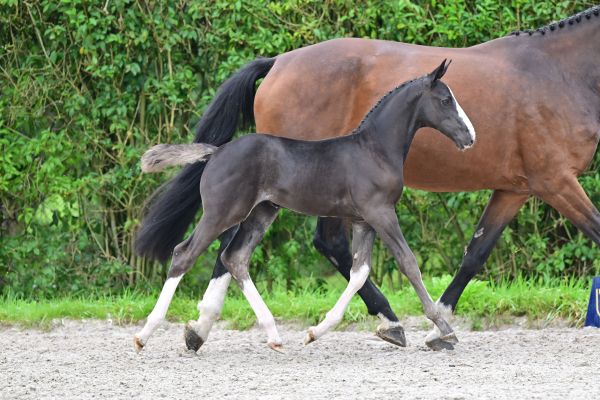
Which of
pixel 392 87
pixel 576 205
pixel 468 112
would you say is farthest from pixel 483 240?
pixel 392 87

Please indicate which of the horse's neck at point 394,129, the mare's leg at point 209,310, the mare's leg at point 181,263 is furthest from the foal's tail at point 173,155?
the horse's neck at point 394,129

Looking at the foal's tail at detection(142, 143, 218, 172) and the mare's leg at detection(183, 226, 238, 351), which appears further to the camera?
the mare's leg at detection(183, 226, 238, 351)

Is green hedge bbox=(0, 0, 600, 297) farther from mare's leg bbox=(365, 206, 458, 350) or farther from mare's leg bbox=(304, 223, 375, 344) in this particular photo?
mare's leg bbox=(365, 206, 458, 350)

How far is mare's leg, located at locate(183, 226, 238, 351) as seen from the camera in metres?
6.66

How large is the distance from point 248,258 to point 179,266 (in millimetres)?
455

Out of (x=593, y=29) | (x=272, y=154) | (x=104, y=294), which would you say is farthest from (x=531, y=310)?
(x=104, y=294)

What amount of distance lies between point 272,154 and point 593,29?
242 cm

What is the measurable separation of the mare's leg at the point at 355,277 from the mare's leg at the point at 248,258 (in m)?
0.23

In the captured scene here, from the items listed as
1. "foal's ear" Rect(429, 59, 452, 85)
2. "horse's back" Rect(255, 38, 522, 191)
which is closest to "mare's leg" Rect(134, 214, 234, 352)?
"horse's back" Rect(255, 38, 522, 191)

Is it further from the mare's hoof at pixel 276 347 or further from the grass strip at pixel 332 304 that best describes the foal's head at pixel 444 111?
the grass strip at pixel 332 304

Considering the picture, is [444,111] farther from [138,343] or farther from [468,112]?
[138,343]

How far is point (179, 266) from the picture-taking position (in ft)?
20.6

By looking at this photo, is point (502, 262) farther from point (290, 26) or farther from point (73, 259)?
point (73, 259)

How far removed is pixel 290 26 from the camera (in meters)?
8.88
